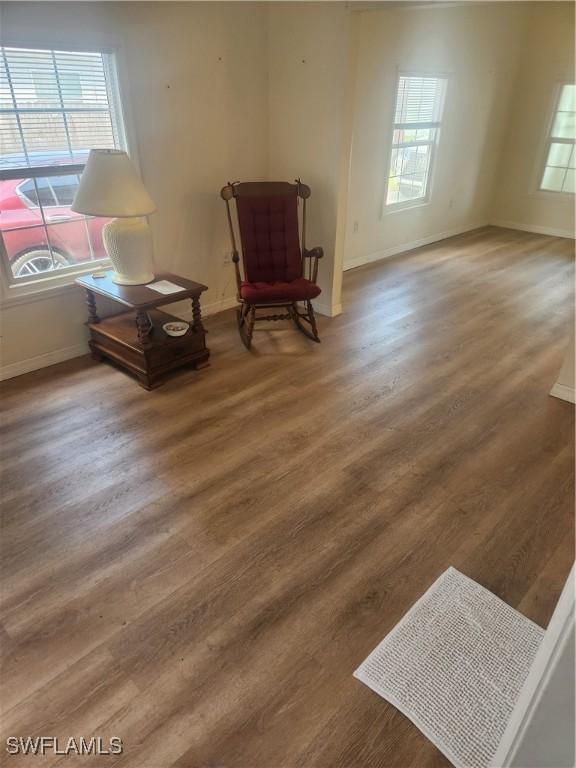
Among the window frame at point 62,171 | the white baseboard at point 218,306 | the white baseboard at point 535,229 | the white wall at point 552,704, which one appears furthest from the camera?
the white baseboard at point 535,229

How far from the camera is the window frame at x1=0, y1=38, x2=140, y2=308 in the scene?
2641mm

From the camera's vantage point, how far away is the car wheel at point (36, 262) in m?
2.87

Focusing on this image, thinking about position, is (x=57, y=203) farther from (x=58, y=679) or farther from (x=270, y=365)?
(x=58, y=679)

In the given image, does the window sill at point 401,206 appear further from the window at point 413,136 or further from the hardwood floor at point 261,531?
the hardwood floor at point 261,531

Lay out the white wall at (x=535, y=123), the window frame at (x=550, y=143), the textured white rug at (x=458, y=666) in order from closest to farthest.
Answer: the textured white rug at (x=458, y=666), the white wall at (x=535, y=123), the window frame at (x=550, y=143)

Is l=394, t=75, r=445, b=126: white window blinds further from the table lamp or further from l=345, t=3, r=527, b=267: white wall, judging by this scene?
the table lamp

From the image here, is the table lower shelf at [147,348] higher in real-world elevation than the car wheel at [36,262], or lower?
lower

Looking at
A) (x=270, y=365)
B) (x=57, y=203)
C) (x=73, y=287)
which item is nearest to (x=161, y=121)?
(x=57, y=203)

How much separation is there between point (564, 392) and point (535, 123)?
17.0 ft

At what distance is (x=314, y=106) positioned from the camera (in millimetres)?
3385

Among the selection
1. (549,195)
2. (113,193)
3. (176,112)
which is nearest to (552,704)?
(113,193)

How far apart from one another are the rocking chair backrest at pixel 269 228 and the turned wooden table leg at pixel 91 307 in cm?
109

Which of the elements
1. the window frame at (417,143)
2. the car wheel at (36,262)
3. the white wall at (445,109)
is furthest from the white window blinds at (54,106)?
the window frame at (417,143)

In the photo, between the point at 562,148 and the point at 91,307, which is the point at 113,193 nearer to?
the point at 91,307
